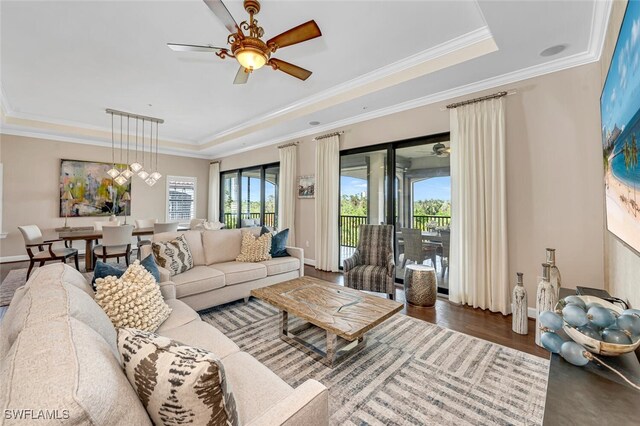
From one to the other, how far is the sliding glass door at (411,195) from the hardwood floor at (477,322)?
689mm

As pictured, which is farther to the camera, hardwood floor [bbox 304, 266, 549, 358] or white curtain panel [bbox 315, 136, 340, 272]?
white curtain panel [bbox 315, 136, 340, 272]

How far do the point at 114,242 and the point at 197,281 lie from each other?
2.75m

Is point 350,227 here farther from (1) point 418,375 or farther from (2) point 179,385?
(2) point 179,385

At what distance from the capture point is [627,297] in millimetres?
1660

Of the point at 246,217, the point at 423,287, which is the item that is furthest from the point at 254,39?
the point at 246,217

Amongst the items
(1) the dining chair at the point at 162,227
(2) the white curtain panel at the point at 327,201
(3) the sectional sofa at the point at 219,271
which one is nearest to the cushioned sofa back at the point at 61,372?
(3) the sectional sofa at the point at 219,271

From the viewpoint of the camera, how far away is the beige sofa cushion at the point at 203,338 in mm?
1539

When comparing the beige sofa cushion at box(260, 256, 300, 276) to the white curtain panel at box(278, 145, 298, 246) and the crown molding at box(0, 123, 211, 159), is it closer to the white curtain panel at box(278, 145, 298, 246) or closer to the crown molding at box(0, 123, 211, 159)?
the white curtain panel at box(278, 145, 298, 246)

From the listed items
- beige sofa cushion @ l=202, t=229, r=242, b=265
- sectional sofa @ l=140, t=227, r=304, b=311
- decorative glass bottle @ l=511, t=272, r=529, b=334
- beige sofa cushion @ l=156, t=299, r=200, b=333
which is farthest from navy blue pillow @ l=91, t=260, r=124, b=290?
decorative glass bottle @ l=511, t=272, r=529, b=334

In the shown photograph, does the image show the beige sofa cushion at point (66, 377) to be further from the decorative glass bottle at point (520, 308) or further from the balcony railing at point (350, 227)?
the balcony railing at point (350, 227)

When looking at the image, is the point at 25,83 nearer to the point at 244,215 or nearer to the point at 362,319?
the point at 244,215

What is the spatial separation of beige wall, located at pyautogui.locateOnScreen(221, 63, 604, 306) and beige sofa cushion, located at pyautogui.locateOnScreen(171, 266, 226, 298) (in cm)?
345

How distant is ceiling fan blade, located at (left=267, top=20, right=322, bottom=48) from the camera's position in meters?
2.02

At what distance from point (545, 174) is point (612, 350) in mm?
2532
